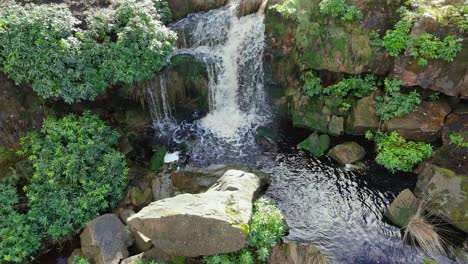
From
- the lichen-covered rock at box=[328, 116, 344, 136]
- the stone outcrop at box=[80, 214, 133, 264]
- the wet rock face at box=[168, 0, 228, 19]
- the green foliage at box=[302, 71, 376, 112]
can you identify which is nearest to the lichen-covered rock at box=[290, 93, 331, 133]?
the lichen-covered rock at box=[328, 116, 344, 136]

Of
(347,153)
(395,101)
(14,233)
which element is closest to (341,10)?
(395,101)

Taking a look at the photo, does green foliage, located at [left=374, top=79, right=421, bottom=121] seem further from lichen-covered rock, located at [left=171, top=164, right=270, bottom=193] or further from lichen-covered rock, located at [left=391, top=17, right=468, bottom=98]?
lichen-covered rock, located at [left=171, top=164, right=270, bottom=193]

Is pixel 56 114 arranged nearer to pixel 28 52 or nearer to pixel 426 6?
pixel 28 52

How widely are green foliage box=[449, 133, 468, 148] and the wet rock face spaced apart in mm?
10578

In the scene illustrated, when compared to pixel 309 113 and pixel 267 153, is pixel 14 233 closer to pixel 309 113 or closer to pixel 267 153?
pixel 267 153

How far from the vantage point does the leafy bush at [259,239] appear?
7.91 m

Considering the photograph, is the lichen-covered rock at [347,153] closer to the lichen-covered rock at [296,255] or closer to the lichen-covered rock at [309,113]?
the lichen-covered rock at [309,113]

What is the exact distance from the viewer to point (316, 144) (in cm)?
1234

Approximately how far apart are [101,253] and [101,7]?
341 inches

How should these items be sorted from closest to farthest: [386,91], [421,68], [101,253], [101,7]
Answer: [101,253] < [421,68] < [386,91] < [101,7]

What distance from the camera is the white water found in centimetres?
1361

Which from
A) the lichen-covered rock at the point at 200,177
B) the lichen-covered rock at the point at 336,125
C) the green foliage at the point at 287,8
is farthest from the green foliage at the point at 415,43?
the lichen-covered rock at the point at 200,177

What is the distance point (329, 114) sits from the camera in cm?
1275

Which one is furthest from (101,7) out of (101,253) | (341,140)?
(341,140)
